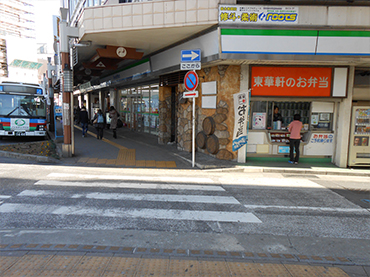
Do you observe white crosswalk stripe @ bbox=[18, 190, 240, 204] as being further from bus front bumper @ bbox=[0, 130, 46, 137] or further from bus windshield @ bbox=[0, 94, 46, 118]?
bus windshield @ bbox=[0, 94, 46, 118]

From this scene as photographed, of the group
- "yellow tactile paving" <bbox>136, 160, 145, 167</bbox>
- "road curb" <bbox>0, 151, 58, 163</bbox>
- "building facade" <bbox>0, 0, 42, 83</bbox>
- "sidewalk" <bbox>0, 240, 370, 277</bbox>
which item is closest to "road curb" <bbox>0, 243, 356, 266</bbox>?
"sidewalk" <bbox>0, 240, 370, 277</bbox>

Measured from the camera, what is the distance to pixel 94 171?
808 cm

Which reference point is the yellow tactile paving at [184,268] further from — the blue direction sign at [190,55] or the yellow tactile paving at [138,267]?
the blue direction sign at [190,55]

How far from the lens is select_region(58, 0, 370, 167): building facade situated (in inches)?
323

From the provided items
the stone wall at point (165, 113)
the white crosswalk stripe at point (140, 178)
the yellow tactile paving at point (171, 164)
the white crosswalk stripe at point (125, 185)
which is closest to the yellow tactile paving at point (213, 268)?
the white crosswalk stripe at point (125, 185)

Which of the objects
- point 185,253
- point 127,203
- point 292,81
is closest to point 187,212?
point 127,203

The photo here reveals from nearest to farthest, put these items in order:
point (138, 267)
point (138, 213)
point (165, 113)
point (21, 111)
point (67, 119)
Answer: point (138, 267), point (138, 213), point (67, 119), point (165, 113), point (21, 111)

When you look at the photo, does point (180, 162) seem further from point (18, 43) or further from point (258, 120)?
point (18, 43)

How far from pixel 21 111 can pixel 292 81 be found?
41.8 ft

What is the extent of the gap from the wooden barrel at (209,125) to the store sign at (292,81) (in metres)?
1.78

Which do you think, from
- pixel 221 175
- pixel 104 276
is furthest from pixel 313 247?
pixel 221 175

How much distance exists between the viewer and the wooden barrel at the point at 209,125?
9.74 m

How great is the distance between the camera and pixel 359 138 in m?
9.51

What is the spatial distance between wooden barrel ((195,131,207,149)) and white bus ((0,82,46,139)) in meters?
8.20
